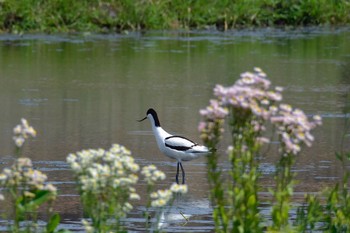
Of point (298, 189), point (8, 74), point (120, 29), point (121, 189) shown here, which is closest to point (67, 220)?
point (298, 189)

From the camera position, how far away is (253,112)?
525cm

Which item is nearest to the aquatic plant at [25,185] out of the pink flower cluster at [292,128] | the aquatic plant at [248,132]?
the aquatic plant at [248,132]

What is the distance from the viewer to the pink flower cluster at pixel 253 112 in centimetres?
520

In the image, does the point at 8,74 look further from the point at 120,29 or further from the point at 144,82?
the point at 120,29

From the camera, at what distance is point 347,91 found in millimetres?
17188

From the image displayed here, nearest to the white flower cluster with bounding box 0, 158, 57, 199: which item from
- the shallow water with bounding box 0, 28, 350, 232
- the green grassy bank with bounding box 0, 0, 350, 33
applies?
the shallow water with bounding box 0, 28, 350, 232

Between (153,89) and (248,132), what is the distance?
11.8 m

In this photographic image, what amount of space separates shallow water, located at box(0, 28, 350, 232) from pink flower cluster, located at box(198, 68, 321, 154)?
10.6ft

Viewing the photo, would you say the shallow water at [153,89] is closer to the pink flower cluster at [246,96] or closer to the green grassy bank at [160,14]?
the green grassy bank at [160,14]

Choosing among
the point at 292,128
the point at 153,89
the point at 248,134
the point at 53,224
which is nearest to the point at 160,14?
the point at 153,89

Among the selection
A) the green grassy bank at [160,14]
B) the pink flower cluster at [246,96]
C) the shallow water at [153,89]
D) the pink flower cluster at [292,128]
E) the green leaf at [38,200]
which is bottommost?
the shallow water at [153,89]

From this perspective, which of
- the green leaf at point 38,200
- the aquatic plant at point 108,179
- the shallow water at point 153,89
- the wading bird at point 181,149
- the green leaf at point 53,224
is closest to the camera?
the aquatic plant at point 108,179

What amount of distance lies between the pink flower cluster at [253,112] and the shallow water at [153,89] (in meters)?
3.23

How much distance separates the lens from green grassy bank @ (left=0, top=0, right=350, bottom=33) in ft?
85.0
